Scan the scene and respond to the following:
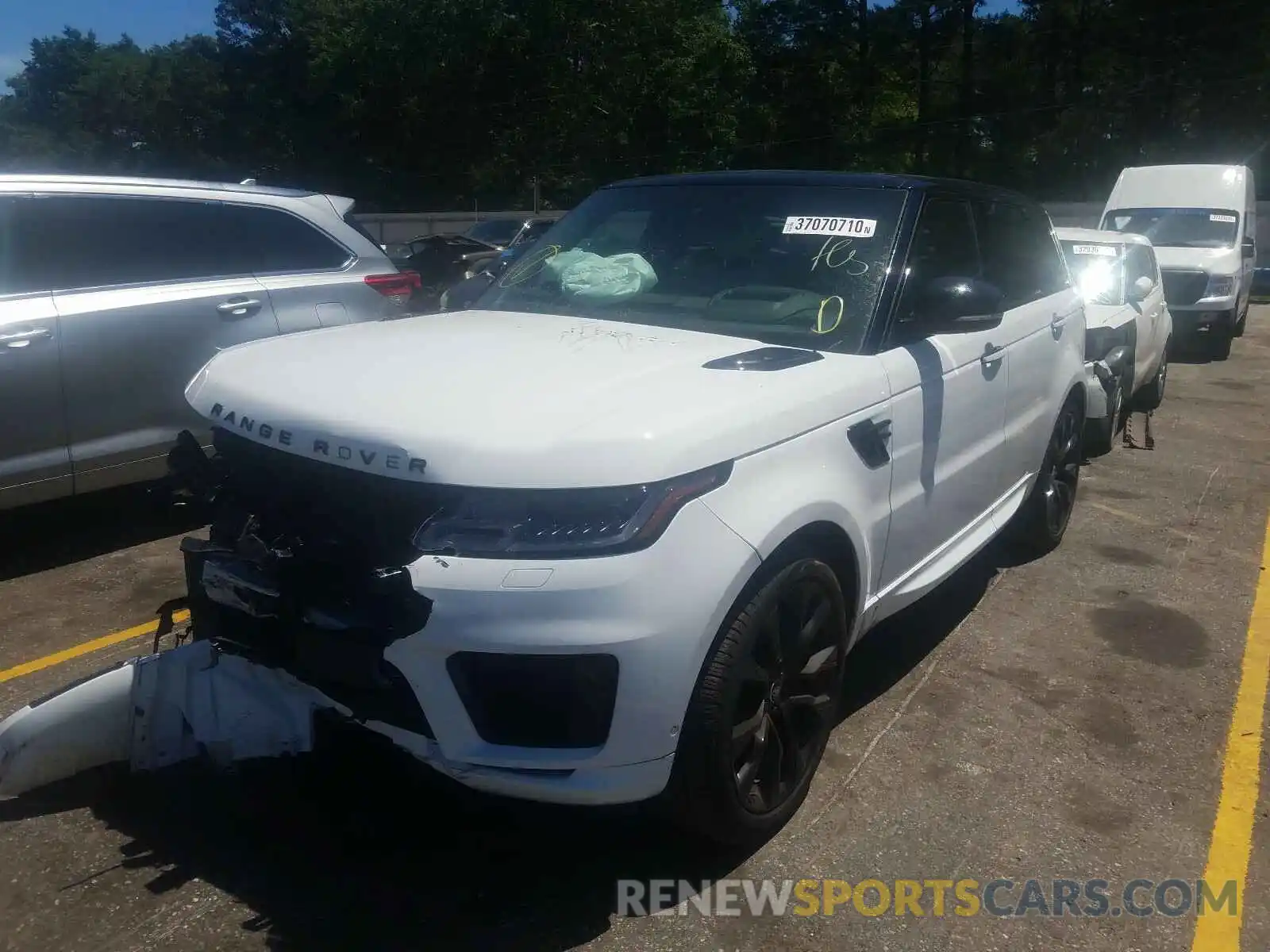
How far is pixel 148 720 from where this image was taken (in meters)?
3.05

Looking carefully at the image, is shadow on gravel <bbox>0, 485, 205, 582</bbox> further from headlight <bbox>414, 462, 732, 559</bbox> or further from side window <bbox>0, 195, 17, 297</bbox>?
headlight <bbox>414, 462, 732, 559</bbox>

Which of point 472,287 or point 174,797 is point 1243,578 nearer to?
point 472,287

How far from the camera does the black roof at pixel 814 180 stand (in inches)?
157

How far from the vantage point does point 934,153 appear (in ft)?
152

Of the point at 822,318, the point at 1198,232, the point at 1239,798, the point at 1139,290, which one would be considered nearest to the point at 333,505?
the point at 822,318

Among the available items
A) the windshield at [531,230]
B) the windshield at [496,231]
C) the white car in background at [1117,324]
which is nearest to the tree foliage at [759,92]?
the windshield at [496,231]

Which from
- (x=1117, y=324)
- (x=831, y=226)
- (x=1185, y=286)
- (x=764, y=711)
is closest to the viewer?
(x=764, y=711)

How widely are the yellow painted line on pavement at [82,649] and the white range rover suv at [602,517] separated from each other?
122cm

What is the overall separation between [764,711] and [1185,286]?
13.0 m

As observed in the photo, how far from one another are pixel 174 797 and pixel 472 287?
2.42 m

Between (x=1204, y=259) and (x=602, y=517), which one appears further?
(x=1204, y=259)

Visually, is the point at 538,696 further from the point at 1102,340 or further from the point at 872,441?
the point at 1102,340

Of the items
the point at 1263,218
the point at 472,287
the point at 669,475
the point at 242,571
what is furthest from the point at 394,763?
the point at 1263,218

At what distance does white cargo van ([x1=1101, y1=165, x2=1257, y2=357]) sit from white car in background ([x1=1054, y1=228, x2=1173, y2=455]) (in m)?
4.17
